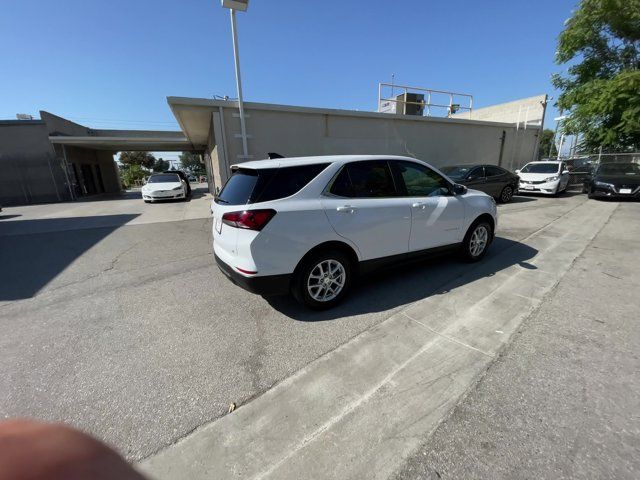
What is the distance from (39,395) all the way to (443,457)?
290 cm

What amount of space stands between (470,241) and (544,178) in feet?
33.9

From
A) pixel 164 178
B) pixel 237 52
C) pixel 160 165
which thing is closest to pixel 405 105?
pixel 237 52

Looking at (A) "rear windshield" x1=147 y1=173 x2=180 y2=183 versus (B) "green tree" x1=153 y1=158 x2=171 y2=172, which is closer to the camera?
(A) "rear windshield" x1=147 y1=173 x2=180 y2=183

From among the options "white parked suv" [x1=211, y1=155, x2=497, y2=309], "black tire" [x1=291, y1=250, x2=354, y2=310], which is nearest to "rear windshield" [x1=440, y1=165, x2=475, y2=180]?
"white parked suv" [x1=211, y1=155, x2=497, y2=309]

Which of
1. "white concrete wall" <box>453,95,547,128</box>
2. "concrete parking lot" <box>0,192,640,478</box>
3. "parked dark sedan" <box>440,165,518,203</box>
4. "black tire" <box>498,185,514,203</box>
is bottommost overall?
"concrete parking lot" <box>0,192,640,478</box>

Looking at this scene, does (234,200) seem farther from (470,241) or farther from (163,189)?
(163,189)

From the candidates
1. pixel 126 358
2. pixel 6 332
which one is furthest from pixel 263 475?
pixel 6 332

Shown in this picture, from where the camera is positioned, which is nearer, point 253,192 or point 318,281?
point 253,192

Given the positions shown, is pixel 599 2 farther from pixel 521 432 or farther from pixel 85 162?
pixel 85 162

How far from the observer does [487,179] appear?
10.0 m

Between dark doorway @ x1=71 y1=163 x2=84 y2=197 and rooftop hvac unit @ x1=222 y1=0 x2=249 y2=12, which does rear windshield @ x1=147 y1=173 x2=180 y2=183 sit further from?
rooftop hvac unit @ x1=222 y1=0 x2=249 y2=12

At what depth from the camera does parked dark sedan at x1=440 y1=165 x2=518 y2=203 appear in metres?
9.70

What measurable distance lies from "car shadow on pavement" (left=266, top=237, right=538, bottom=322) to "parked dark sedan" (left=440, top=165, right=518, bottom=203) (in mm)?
4967

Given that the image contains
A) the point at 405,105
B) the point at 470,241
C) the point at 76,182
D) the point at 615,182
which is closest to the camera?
the point at 470,241
